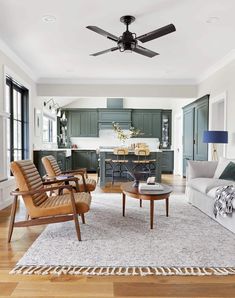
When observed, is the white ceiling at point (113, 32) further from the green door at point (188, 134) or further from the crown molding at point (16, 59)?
the green door at point (188, 134)

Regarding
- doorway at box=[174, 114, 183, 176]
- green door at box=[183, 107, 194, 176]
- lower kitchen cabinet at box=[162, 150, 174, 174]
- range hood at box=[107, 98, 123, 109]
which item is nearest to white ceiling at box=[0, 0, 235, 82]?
green door at box=[183, 107, 194, 176]

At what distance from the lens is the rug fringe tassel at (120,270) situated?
2.13 meters

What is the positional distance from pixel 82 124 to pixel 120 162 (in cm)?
368

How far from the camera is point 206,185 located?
385 cm

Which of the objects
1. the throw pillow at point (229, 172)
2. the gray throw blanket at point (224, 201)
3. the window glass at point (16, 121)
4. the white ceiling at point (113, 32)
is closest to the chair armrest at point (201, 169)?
the throw pillow at point (229, 172)

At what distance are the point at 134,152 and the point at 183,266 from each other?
4.53 meters

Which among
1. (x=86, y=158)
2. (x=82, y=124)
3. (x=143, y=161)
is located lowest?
(x=86, y=158)

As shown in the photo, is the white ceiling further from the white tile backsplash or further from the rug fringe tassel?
the white tile backsplash

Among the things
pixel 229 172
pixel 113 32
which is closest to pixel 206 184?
pixel 229 172

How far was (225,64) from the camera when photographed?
17.2ft

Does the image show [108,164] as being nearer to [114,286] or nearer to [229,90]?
[229,90]

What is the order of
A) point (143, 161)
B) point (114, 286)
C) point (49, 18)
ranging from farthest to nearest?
point (143, 161) → point (49, 18) → point (114, 286)

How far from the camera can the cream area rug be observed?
7.23 feet

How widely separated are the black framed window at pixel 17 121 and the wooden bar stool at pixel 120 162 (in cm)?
211
